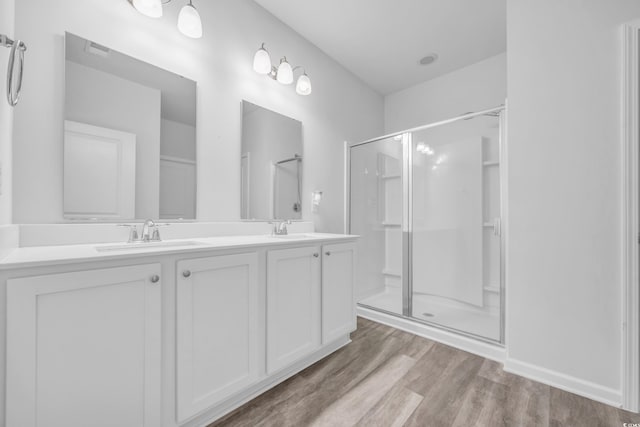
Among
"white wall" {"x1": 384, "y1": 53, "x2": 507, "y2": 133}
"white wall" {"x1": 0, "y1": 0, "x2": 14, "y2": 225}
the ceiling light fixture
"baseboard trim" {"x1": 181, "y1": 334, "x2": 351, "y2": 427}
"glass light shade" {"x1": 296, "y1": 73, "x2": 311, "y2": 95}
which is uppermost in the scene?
the ceiling light fixture

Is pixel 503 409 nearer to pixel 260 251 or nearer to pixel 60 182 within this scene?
pixel 260 251

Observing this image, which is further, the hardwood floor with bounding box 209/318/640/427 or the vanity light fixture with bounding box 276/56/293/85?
the vanity light fixture with bounding box 276/56/293/85

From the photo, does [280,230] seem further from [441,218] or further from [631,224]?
[631,224]

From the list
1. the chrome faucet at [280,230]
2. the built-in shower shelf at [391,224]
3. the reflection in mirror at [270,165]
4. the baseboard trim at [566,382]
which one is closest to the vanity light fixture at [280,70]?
the reflection in mirror at [270,165]

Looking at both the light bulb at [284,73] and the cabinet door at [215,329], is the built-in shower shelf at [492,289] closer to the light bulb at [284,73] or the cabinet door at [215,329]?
the cabinet door at [215,329]

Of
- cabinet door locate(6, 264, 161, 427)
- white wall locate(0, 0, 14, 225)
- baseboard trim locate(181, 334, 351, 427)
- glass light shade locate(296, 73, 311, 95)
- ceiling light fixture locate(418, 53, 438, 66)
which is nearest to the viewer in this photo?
cabinet door locate(6, 264, 161, 427)

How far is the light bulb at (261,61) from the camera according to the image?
6.20 ft

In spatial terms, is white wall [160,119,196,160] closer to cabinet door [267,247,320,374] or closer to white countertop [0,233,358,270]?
white countertop [0,233,358,270]

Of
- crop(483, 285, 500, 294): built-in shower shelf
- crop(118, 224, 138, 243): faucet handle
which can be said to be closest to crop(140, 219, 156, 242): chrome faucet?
crop(118, 224, 138, 243): faucet handle

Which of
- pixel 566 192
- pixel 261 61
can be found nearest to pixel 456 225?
pixel 566 192

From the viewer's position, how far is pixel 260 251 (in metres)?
1.36

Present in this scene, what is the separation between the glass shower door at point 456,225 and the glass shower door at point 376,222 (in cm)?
29

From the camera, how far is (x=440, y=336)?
208 cm

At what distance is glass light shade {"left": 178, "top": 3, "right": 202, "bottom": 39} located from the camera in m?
1.49
